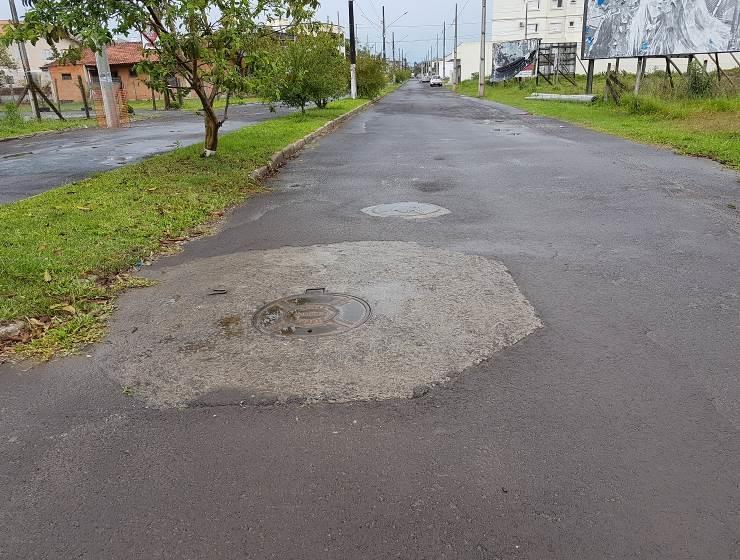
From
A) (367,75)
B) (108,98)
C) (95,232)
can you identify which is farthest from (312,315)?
(367,75)

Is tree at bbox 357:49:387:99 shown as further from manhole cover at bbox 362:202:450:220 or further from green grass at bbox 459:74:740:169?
manhole cover at bbox 362:202:450:220

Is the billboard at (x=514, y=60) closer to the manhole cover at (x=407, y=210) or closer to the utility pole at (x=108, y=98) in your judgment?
the utility pole at (x=108, y=98)

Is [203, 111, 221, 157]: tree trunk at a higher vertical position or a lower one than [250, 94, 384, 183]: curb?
higher

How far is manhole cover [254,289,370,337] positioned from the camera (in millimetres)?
4262

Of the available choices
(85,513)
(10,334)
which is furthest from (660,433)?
(10,334)

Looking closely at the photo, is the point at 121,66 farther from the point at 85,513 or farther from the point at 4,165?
the point at 85,513

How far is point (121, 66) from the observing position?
47000 mm

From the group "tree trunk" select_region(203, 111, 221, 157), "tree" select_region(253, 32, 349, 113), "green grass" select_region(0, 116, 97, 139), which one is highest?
"tree" select_region(253, 32, 349, 113)

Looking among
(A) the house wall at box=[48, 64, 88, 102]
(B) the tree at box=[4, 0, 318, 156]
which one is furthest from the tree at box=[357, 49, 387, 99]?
(B) the tree at box=[4, 0, 318, 156]

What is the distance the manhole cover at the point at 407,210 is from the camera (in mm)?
7625

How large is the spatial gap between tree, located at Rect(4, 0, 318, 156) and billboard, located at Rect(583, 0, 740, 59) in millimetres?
14120

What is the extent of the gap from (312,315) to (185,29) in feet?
26.0

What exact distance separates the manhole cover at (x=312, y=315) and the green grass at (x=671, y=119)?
8842mm

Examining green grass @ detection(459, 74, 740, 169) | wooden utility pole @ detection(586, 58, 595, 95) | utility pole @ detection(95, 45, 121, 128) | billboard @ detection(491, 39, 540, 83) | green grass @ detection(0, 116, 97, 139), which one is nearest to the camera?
green grass @ detection(459, 74, 740, 169)
